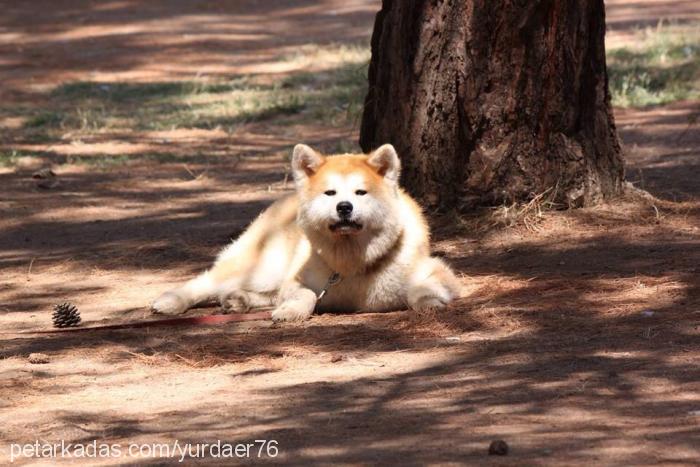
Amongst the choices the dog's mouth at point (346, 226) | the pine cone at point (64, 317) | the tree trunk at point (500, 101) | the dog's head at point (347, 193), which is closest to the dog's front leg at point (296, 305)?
the dog's head at point (347, 193)

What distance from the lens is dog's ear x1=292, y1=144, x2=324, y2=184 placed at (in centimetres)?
744

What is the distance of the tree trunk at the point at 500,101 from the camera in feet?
28.7

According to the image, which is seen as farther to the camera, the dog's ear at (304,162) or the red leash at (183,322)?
the dog's ear at (304,162)

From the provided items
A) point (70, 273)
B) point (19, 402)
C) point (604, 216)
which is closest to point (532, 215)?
point (604, 216)

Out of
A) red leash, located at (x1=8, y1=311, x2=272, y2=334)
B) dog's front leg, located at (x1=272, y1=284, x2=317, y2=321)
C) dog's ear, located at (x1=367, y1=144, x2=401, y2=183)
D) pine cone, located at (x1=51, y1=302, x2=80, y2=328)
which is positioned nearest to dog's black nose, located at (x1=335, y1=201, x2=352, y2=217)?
dog's ear, located at (x1=367, y1=144, x2=401, y2=183)

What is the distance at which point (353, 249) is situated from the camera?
24.2ft

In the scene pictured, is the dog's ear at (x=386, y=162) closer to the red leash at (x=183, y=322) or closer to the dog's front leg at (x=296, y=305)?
the dog's front leg at (x=296, y=305)

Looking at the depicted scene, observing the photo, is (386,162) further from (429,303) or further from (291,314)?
(291,314)

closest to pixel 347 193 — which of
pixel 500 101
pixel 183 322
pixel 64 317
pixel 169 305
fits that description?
pixel 183 322

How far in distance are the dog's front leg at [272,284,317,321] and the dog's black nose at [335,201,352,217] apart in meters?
0.56

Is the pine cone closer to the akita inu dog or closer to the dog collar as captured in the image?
the akita inu dog

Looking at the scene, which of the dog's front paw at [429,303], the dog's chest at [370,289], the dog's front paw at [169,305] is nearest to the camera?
the dog's front paw at [429,303]

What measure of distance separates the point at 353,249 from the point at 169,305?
3.91 ft

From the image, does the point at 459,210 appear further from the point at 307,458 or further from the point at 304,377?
the point at 307,458
